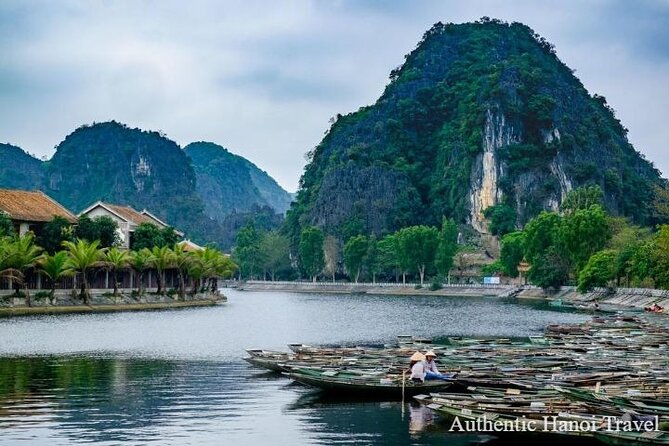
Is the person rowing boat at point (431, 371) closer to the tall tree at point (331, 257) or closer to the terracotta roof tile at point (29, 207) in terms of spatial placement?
the terracotta roof tile at point (29, 207)

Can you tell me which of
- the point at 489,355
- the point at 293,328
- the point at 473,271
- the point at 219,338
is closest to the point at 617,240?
the point at 473,271

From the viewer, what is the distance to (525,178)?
185875mm

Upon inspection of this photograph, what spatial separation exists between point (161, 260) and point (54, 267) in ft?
56.2

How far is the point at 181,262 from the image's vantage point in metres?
91.2

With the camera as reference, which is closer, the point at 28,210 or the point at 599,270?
the point at 28,210

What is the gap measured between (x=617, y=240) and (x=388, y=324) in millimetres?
49273

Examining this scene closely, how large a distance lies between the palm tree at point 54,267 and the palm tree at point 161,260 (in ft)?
45.9

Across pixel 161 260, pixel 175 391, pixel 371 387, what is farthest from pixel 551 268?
pixel 371 387

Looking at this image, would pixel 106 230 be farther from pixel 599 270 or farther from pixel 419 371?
pixel 419 371

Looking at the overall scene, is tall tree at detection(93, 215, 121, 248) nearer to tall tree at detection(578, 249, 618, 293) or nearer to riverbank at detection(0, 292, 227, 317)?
riverbank at detection(0, 292, 227, 317)

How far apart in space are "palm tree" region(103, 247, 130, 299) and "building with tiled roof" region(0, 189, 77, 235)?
7.85m

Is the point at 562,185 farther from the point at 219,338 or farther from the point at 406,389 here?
the point at 406,389

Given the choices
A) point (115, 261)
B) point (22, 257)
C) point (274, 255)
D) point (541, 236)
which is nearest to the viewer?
point (22, 257)

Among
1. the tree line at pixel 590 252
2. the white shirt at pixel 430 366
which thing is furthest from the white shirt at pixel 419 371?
the tree line at pixel 590 252
